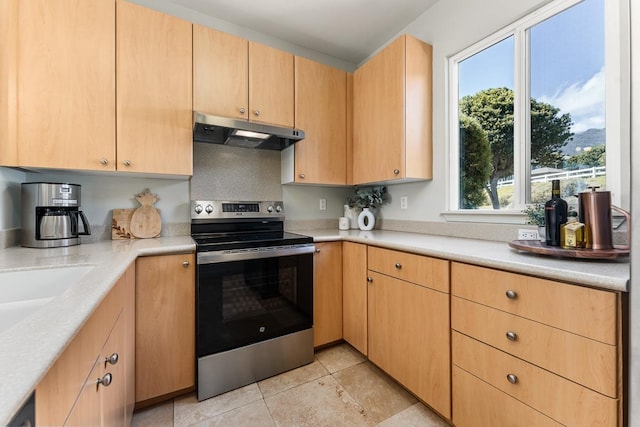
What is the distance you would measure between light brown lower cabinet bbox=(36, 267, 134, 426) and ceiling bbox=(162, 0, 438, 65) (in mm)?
2121

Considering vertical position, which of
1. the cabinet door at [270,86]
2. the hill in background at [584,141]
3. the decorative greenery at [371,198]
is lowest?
the decorative greenery at [371,198]

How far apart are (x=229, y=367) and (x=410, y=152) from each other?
1901mm

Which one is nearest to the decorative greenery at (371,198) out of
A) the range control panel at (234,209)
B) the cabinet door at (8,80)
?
the range control panel at (234,209)

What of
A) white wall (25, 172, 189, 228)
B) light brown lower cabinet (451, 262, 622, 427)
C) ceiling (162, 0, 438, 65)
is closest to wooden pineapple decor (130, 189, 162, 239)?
A: white wall (25, 172, 189, 228)

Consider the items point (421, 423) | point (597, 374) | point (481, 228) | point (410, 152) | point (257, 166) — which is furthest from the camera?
point (257, 166)

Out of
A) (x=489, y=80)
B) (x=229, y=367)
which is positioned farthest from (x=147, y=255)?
(x=489, y=80)

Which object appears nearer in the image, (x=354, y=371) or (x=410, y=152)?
(x=354, y=371)

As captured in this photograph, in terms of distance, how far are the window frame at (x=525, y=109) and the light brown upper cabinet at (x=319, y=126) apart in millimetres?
893

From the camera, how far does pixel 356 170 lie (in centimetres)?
249

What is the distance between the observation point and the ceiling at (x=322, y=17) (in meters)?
2.10

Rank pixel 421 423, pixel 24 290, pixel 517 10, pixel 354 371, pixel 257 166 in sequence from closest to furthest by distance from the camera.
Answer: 1. pixel 24 290
2. pixel 421 423
3. pixel 517 10
4. pixel 354 371
5. pixel 257 166

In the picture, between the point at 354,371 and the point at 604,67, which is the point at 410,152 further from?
the point at 354,371

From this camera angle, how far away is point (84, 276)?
0.95 m

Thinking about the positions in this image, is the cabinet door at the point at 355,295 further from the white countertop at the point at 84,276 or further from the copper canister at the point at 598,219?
the copper canister at the point at 598,219
